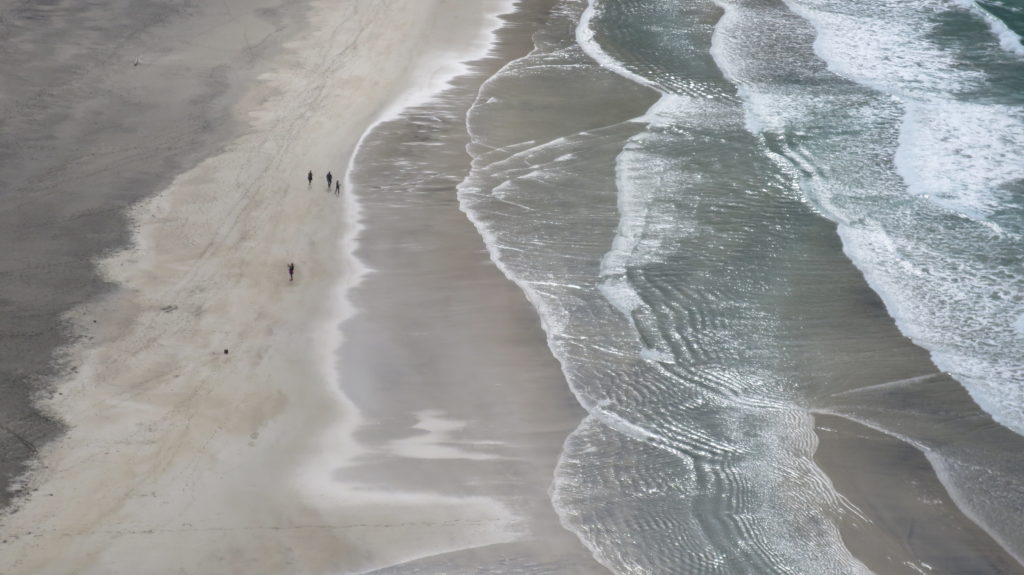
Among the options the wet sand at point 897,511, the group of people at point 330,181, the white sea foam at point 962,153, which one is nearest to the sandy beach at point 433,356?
the wet sand at point 897,511

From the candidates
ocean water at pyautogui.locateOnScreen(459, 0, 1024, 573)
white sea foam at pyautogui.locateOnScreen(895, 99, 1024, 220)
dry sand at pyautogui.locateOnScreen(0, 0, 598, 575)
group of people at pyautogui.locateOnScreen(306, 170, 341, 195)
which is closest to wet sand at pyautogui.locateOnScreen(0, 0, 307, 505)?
dry sand at pyautogui.locateOnScreen(0, 0, 598, 575)

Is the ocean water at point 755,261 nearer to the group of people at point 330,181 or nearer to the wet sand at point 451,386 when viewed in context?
the wet sand at point 451,386

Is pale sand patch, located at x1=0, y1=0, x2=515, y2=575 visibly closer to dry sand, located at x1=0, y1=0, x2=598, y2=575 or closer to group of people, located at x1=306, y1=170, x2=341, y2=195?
dry sand, located at x1=0, y1=0, x2=598, y2=575

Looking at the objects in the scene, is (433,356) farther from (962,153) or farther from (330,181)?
(962,153)

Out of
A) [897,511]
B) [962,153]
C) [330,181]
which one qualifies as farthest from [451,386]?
[962,153]

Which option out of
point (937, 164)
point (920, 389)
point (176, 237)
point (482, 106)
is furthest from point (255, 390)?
point (937, 164)

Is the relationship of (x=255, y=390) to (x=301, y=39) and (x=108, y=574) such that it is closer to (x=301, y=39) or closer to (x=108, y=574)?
(x=108, y=574)
